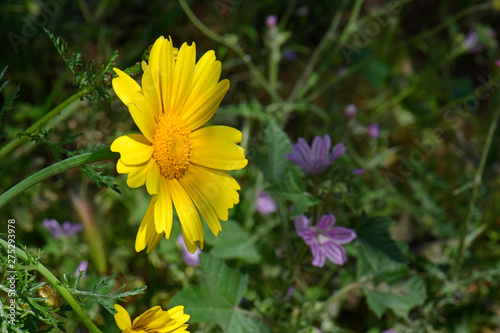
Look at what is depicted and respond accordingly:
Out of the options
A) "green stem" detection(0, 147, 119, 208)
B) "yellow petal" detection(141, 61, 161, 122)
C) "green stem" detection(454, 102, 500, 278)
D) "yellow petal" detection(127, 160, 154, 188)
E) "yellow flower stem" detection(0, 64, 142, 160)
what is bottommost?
"green stem" detection(454, 102, 500, 278)

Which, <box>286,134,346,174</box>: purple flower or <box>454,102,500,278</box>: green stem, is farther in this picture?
<box>454,102,500,278</box>: green stem

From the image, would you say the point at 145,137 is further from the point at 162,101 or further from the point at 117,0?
the point at 117,0

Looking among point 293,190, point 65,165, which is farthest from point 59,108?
point 293,190

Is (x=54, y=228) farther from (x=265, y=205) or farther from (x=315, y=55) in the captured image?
(x=315, y=55)

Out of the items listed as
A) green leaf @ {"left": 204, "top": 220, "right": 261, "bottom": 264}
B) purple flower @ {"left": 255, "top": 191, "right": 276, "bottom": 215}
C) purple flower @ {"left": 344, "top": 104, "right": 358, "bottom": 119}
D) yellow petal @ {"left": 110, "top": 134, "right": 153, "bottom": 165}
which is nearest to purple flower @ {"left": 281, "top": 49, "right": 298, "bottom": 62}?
purple flower @ {"left": 344, "top": 104, "right": 358, "bottom": 119}

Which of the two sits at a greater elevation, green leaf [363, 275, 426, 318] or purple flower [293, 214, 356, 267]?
purple flower [293, 214, 356, 267]

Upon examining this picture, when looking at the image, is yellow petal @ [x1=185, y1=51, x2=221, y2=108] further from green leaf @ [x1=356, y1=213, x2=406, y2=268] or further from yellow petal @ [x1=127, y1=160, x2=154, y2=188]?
green leaf @ [x1=356, y1=213, x2=406, y2=268]

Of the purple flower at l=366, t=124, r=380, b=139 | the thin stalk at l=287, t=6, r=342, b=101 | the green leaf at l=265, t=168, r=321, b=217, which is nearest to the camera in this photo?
the green leaf at l=265, t=168, r=321, b=217
